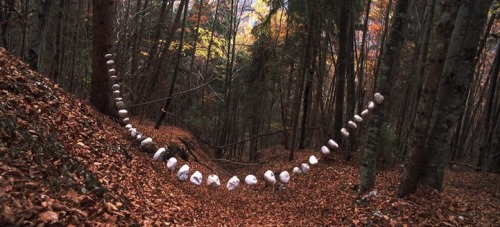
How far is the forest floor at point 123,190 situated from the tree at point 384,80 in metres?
0.34

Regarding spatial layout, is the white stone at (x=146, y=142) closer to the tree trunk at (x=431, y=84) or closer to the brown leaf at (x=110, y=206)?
the brown leaf at (x=110, y=206)

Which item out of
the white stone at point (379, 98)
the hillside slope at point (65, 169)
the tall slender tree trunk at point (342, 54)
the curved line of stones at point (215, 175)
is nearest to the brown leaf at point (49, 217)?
the hillside slope at point (65, 169)

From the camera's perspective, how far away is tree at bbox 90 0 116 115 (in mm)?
7184

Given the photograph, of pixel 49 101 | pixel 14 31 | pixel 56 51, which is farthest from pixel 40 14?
pixel 14 31

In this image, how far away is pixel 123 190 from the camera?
4336 mm

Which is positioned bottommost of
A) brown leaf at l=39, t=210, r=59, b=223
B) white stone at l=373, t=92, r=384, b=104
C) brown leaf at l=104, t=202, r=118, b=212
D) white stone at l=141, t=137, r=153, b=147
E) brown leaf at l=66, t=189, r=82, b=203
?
brown leaf at l=104, t=202, r=118, b=212

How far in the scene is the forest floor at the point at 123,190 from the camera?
310cm

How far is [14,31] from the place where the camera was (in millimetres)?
11469

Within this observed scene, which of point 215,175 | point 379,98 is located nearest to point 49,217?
point 215,175

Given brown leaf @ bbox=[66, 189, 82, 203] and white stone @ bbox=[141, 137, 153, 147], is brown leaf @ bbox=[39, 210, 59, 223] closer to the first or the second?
brown leaf @ bbox=[66, 189, 82, 203]

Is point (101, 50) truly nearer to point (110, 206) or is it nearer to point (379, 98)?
point (110, 206)

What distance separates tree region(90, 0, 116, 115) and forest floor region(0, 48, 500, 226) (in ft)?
2.07

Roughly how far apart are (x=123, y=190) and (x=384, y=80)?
4.24 m

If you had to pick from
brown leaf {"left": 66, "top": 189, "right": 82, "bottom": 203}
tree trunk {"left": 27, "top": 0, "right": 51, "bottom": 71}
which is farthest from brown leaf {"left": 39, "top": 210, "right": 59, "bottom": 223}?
tree trunk {"left": 27, "top": 0, "right": 51, "bottom": 71}
